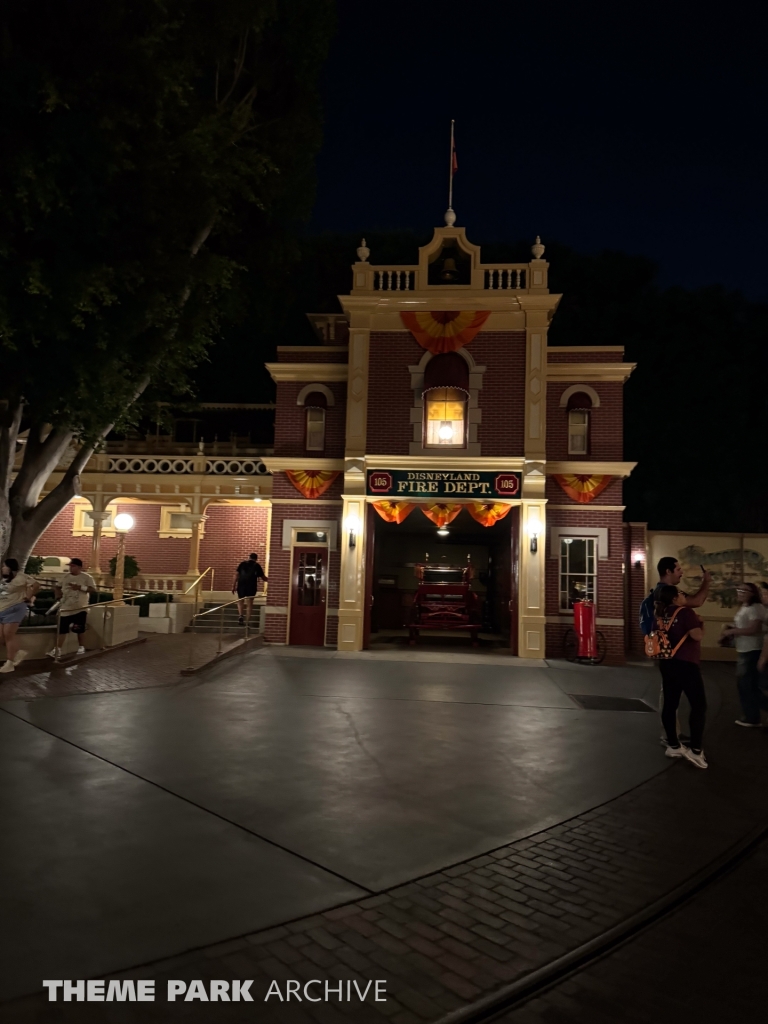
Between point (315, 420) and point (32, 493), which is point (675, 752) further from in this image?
point (32, 493)

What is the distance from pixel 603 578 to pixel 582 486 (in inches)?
89.0

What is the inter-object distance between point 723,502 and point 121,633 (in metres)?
28.9

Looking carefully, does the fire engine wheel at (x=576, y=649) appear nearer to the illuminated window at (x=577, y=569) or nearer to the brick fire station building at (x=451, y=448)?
the brick fire station building at (x=451, y=448)

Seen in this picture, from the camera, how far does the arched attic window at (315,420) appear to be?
17.2m

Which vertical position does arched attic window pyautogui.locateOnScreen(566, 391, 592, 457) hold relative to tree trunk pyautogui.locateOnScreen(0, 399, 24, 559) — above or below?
above

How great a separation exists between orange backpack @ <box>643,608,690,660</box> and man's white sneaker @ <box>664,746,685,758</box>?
3.56 feet

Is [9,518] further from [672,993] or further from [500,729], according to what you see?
[672,993]

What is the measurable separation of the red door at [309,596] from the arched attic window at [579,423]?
6.73 metres

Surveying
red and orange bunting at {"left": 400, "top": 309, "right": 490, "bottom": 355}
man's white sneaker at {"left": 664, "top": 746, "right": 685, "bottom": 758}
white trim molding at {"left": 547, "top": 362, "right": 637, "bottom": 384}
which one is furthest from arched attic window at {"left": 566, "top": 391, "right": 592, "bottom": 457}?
man's white sneaker at {"left": 664, "top": 746, "right": 685, "bottom": 758}

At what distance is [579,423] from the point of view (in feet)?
55.2

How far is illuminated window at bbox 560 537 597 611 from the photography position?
1605 centimetres

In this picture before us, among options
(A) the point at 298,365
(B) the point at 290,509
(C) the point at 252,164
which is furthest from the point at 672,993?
(C) the point at 252,164

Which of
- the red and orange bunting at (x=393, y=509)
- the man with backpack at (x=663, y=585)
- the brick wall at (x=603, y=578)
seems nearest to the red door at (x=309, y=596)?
the red and orange bunting at (x=393, y=509)

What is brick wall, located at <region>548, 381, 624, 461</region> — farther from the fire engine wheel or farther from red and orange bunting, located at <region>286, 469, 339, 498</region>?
red and orange bunting, located at <region>286, 469, 339, 498</region>
